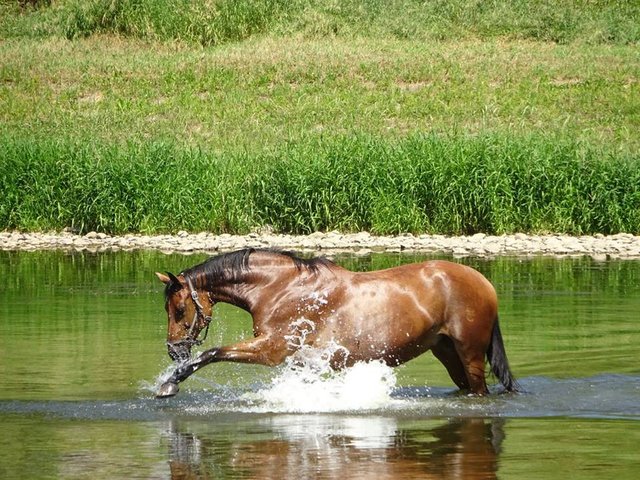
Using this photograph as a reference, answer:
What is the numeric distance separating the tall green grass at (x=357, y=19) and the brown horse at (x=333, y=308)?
3018 cm

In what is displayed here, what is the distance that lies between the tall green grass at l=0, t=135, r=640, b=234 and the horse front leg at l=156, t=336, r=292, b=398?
13265mm

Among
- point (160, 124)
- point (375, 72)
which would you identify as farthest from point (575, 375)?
point (375, 72)

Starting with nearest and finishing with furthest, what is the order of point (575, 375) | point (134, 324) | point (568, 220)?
1. point (575, 375)
2. point (134, 324)
3. point (568, 220)

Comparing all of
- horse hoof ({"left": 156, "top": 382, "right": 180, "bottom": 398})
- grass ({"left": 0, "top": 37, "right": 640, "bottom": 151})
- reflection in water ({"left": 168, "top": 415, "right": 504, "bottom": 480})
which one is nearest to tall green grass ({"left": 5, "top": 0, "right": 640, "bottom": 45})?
grass ({"left": 0, "top": 37, "right": 640, "bottom": 151})

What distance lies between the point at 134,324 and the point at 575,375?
212 inches

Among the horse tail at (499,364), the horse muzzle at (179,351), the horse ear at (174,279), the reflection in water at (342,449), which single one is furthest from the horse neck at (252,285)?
the horse tail at (499,364)

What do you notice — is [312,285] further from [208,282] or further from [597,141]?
[597,141]

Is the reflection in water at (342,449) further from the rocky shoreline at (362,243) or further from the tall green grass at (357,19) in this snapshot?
the tall green grass at (357,19)

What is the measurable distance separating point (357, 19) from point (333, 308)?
31766mm

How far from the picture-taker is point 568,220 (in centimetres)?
2377

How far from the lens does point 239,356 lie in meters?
10.6

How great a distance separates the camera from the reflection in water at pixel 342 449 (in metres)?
8.30

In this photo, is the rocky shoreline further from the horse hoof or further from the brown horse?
the horse hoof

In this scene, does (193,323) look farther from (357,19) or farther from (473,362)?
(357,19)
